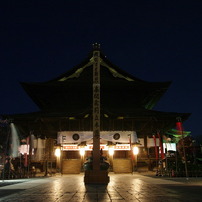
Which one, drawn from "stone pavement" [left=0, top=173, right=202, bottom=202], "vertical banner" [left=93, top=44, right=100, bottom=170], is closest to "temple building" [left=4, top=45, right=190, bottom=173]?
"vertical banner" [left=93, top=44, right=100, bottom=170]

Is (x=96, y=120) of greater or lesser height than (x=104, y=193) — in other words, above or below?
above

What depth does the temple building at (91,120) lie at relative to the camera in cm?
2608

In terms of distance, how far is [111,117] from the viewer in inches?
1041

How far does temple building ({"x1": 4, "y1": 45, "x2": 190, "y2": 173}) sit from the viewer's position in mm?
26078

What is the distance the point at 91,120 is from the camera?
28719mm

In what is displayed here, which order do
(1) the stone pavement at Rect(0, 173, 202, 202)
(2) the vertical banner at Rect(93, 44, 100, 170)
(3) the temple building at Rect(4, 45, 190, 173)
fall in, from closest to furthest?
1. (1) the stone pavement at Rect(0, 173, 202, 202)
2. (2) the vertical banner at Rect(93, 44, 100, 170)
3. (3) the temple building at Rect(4, 45, 190, 173)

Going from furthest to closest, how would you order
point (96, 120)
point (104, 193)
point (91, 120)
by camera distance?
point (91, 120), point (96, 120), point (104, 193)

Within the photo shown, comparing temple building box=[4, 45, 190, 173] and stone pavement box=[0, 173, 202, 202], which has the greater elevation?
temple building box=[4, 45, 190, 173]

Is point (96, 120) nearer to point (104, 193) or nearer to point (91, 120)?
point (104, 193)

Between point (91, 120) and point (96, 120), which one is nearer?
point (96, 120)

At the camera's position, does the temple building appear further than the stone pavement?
Yes

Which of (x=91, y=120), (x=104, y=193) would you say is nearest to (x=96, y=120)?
(x=104, y=193)

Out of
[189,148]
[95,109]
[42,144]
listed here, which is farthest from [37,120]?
[189,148]

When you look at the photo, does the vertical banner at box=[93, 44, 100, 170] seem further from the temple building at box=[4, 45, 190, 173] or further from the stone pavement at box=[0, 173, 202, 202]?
the temple building at box=[4, 45, 190, 173]
